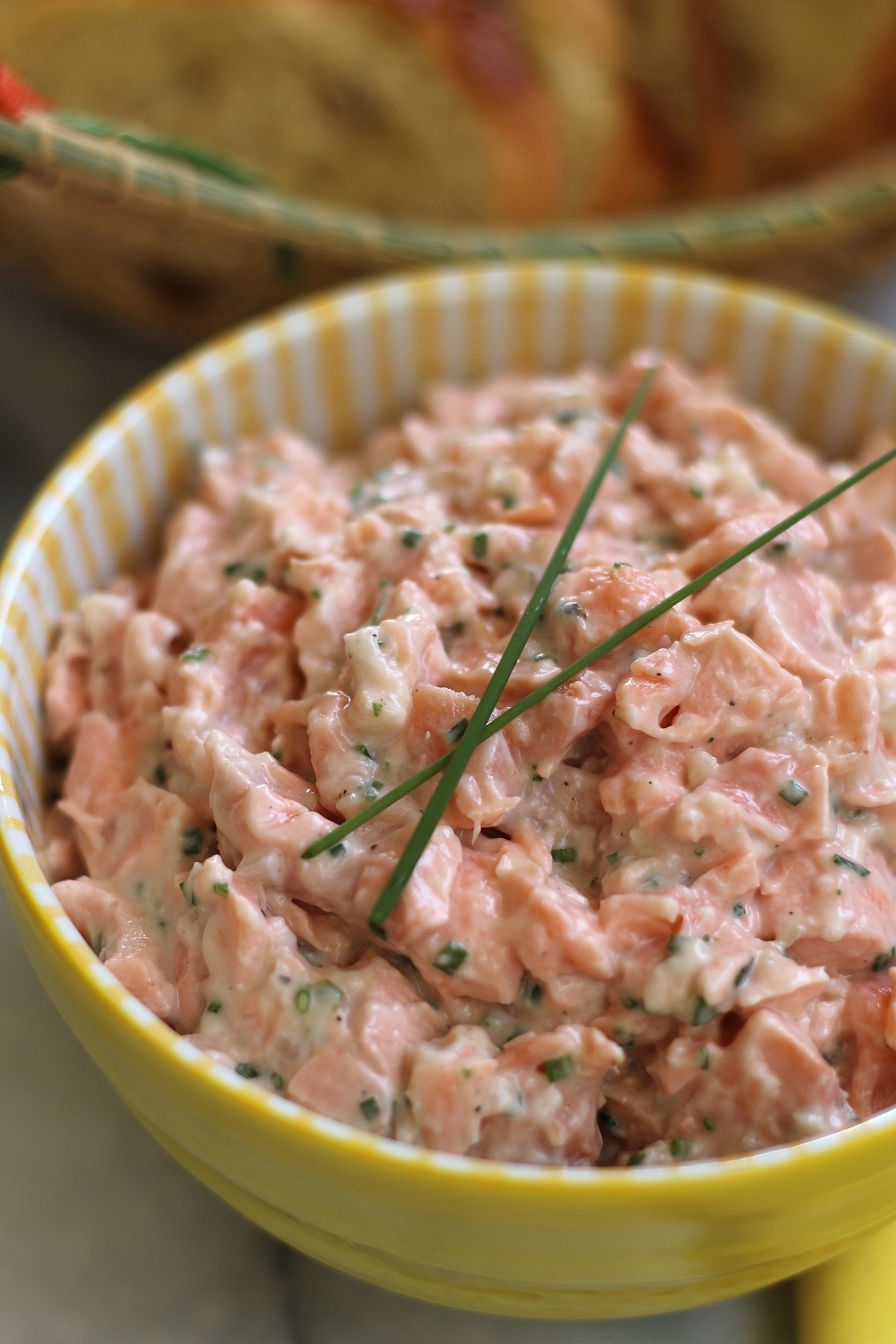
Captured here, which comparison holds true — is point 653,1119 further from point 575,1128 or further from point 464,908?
point 464,908

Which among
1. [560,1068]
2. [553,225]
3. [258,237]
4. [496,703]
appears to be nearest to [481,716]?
[496,703]

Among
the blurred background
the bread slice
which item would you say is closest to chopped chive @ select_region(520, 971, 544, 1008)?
the blurred background

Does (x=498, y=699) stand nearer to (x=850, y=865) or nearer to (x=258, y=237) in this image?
(x=850, y=865)

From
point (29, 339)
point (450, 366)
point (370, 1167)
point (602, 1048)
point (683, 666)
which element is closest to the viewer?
point (370, 1167)

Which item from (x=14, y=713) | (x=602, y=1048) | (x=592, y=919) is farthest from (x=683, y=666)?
(x=14, y=713)

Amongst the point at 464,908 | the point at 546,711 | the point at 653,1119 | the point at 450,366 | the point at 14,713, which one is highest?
the point at 450,366

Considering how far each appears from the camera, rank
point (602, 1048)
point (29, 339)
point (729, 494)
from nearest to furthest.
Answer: point (602, 1048)
point (729, 494)
point (29, 339)

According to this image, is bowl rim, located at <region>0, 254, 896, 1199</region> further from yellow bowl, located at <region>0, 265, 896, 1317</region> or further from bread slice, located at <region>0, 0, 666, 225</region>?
bread slice, located at <region>0, 0, 666, 225</region>
